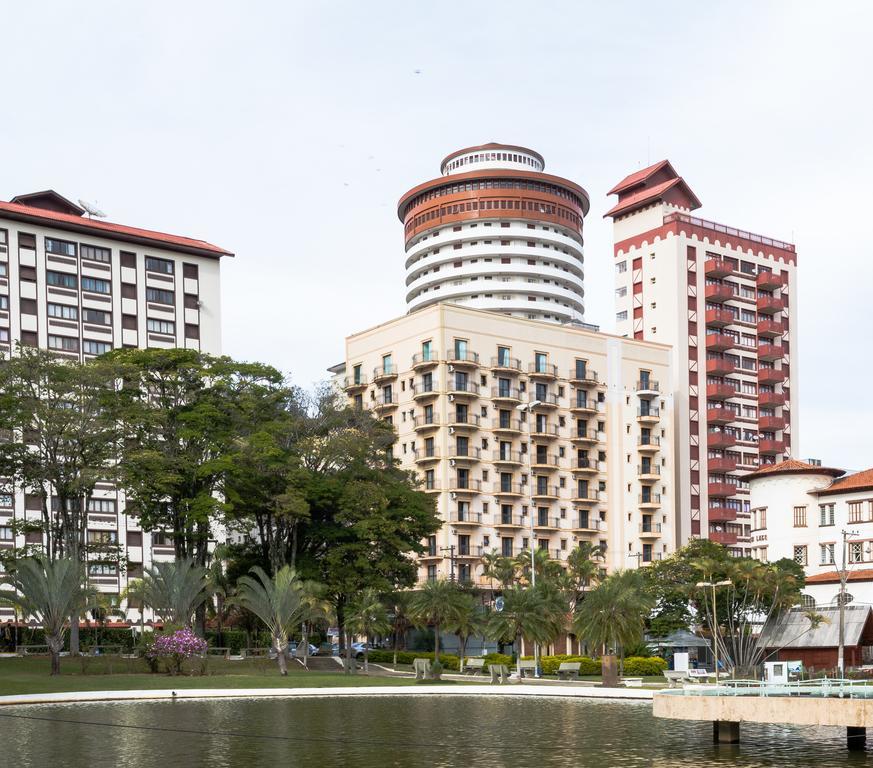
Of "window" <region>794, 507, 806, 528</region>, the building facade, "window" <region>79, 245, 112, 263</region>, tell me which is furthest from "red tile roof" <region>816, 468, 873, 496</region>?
"window" <region>79, 245, 112, 263</region>

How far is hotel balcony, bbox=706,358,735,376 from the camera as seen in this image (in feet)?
454

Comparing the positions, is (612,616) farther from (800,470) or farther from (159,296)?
(159,296)

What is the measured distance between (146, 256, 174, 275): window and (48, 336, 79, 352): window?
11283 millimetres

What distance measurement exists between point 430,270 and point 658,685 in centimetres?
9821

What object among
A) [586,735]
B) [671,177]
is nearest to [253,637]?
[586,735]

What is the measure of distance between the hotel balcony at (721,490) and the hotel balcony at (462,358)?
34980 mm

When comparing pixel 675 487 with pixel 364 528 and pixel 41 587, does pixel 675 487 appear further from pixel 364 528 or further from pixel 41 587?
pixel 41 587

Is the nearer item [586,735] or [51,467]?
[586,735]

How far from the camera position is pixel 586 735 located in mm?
35844

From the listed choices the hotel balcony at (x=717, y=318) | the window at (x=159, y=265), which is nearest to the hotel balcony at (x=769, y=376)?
the hotel balcony at (x=717, y=318)

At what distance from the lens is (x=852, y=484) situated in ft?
317

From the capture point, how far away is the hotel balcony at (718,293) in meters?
141

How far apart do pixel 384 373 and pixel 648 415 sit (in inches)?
1088

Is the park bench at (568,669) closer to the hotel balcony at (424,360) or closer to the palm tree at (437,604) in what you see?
the palm tree at (437,604)
